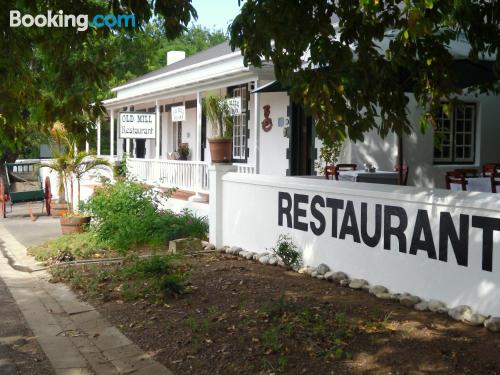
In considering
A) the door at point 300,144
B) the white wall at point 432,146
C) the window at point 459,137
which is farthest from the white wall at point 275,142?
the window at point 459,137

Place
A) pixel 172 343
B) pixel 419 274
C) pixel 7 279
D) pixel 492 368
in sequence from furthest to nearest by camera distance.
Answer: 1. pixel 7 279
2. pixel 419 274
3. pixel 172 343
4. pixel 492 368

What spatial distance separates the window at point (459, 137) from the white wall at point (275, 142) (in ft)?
11.3

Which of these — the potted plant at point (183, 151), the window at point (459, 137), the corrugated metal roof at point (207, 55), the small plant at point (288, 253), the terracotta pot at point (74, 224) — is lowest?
the terracotta pot at point (74, 224)

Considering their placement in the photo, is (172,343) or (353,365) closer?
(353,365)

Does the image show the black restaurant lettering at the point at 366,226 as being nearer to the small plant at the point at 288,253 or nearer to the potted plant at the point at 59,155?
the small plant at the point at 288,253

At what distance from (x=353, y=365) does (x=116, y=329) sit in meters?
2.60

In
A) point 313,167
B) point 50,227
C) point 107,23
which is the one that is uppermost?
point 107,23

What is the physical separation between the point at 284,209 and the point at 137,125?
5.96 metres

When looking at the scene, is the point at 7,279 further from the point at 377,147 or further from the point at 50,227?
the point at 377,147

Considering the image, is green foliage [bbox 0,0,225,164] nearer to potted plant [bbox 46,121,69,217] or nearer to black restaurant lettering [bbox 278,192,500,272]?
black restaurant lettering [bbox 278,192,500,272]

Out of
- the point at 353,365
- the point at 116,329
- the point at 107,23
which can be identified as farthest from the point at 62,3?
the point at 353,365

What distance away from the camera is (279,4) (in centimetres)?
570

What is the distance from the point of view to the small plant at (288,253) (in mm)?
8281

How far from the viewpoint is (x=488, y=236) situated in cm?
563
